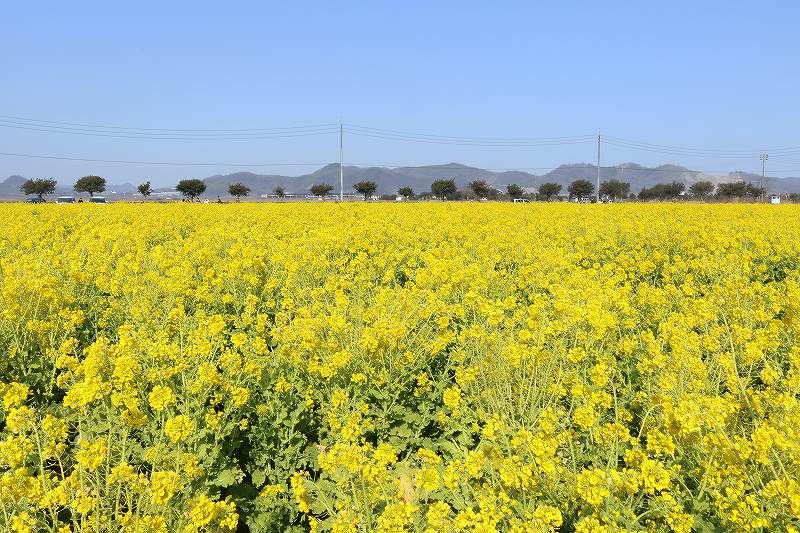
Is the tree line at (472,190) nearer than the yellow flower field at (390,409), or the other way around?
the yellow flower field at (390,409)

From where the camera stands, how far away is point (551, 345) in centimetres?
425

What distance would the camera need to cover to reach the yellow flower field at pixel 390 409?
232 cm

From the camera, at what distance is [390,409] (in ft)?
12.2

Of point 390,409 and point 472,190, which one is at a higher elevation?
point 472,190

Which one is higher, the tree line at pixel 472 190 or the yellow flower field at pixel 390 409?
the tree line at pixel 472 190

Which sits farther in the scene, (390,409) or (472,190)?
(472,190)

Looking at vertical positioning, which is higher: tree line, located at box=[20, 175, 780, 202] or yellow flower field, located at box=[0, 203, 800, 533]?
tree line, located at box=[20, 175, 780, 202]

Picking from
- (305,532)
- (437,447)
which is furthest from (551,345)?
(305,532)

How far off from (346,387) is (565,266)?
441 cm

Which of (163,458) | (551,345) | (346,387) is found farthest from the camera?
(551,345)

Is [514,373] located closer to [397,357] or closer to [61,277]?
[397,357]

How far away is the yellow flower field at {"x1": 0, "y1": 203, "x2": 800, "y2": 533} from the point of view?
232 cm

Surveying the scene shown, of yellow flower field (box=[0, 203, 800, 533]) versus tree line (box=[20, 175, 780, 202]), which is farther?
tree line (box=[20, 175, 780, 202])

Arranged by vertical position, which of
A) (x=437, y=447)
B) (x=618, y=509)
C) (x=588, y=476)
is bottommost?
(x=437, y=447)
